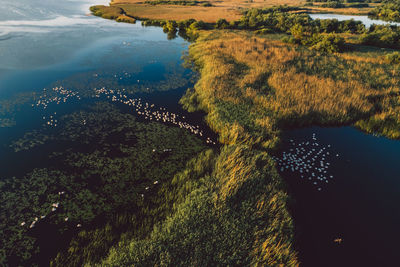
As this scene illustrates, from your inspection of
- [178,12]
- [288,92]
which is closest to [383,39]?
→ [288,92]

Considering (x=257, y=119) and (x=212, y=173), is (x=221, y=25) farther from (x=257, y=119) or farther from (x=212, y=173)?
(x=212, y=173)

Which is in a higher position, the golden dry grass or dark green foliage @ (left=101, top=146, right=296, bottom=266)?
the golden dry grass

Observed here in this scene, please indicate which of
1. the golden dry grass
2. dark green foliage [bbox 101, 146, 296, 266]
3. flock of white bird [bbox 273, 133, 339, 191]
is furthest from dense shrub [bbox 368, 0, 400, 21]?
dark green foliage [bbox 101, 146, 296, 266]

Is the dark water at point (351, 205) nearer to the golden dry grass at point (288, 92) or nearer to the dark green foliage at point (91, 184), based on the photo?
the golden dry grass at point (288, 92)

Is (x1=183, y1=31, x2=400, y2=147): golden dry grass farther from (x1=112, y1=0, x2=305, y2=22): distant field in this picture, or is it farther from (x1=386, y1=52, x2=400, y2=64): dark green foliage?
(x1=112, y1=0, x2=305, y2=22): distant field

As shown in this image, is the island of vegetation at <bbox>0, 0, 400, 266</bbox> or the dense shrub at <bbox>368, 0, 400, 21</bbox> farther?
the dense shrub at <bbox>368, 0, 400, 21</bbox>

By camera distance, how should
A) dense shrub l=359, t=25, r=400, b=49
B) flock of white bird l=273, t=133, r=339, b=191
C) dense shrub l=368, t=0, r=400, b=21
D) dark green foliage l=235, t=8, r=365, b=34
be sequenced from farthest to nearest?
dense shrub l=368, t=0, r=400, b=21
dark green foliage l=235, t=8, r=365, b=34
dense shrub l=359, t=25, r=400, b=49
flock of white bird l=273, t=133, r=339, b=191
